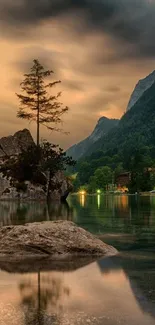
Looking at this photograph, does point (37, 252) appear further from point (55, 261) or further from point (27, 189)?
point (27, 189)

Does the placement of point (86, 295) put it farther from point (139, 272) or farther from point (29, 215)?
point (29, 215)

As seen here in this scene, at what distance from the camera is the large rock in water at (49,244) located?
42.6 ft

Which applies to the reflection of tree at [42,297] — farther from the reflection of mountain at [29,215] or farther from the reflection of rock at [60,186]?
the reflection of rock at [60,186]

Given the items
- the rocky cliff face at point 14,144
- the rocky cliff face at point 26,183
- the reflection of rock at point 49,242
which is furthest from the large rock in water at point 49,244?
the rocky cliff face at point 14,144

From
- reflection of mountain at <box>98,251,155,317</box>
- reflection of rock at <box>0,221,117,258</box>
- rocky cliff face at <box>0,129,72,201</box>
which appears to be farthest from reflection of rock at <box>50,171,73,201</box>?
reflection of mountain at <box>98,251,155,317</box>

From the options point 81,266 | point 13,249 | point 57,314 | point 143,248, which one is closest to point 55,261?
point 81,266

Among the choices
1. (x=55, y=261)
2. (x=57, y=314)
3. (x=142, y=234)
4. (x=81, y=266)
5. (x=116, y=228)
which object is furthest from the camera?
(x=116, y=228)

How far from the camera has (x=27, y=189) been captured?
63.4 m

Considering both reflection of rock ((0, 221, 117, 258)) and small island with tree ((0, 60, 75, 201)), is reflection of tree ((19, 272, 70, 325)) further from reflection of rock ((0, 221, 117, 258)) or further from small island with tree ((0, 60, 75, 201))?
small island with tree ((0, 60, 75, 201))

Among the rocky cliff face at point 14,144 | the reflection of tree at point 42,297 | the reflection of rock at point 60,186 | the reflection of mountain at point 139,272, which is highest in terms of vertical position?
the rocky cliff face at point 14,144

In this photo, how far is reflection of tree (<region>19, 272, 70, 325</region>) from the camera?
6.64 meters

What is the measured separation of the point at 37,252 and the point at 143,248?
327 cm

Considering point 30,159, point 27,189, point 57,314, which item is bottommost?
point 57,314

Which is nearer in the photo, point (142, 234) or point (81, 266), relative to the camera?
point (81, 266)
